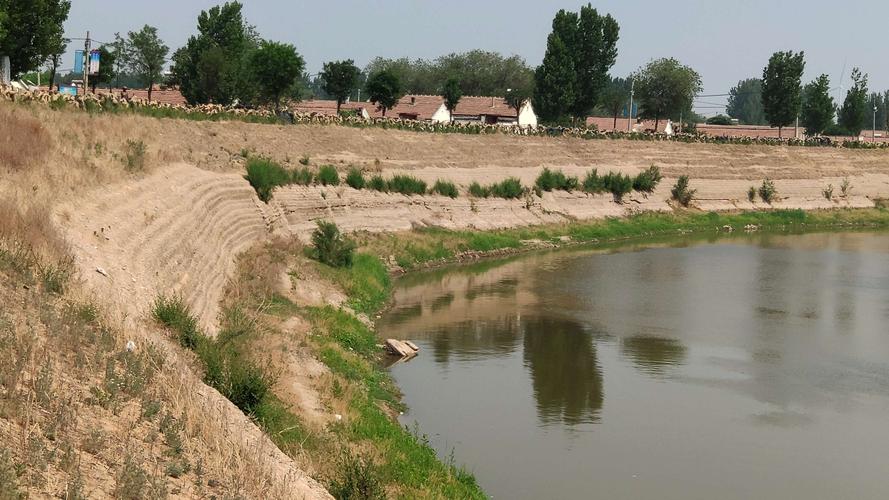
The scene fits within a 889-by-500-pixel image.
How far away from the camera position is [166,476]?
9.11 metres

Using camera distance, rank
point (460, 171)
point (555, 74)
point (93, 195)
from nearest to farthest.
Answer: point (93, 195) → point (460, 171) → point (555, 74)

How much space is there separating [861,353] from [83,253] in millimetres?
17665

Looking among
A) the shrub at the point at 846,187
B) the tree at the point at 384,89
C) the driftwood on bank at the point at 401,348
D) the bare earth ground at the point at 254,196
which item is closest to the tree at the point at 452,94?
the tree at the point at 384,89

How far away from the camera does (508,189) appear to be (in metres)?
49.8

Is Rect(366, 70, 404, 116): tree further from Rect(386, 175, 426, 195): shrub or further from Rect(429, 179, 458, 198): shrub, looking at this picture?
Rect(386, 175, 426, 195): shrub

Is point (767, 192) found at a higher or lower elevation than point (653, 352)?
higher

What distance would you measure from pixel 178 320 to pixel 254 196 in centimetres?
1838

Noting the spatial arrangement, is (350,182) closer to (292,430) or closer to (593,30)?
(292,430)

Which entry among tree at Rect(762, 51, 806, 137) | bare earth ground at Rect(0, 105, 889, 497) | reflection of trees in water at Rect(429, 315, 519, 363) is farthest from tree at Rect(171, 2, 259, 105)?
tree at Rect(762, 51, 806, 137)

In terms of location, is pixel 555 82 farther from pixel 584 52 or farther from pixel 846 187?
pixel 846 187

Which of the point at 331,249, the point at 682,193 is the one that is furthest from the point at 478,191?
the point at 331,249

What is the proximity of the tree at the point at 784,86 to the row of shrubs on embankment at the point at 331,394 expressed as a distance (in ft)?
224

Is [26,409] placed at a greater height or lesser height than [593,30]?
lesser

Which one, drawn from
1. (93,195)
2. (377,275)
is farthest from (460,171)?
(93,195)
